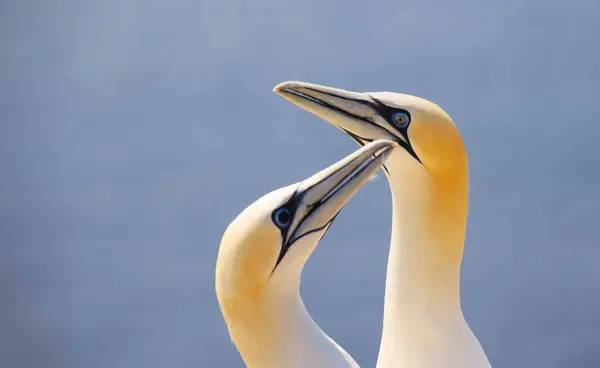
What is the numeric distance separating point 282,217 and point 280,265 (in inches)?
5.4

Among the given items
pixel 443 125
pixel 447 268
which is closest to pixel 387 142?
pixel 443 125

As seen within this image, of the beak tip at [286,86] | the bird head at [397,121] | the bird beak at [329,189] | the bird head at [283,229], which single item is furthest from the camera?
the beak tip at [286,86]

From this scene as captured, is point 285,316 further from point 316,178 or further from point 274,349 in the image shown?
point 316,178

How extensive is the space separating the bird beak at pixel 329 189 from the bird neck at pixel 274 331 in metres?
0.18

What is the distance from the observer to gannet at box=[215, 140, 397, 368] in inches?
129

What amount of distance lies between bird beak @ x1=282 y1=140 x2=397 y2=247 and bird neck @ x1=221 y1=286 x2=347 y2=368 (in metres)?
0.18

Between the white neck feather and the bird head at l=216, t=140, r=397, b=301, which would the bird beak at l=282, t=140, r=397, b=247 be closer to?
the bird head at l=216, t=140, r=397, b=301

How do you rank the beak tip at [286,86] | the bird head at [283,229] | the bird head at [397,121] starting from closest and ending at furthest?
the bird head at [283,229] → the bird head at [397,121] → the beak tip at [286,86]

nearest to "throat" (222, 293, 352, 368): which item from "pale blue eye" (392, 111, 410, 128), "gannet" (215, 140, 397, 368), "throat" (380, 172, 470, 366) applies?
"gannet" (215, 140, 397, 368)

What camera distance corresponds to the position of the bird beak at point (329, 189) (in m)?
3.38

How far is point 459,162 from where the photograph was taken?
3.90m

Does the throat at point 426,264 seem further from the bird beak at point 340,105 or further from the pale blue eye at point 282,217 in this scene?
the pale blue eye at point 282,217

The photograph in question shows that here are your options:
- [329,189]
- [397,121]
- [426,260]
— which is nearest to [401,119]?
[397,121]

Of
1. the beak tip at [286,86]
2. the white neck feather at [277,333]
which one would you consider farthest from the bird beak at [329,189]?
the beak tip at [286,86]
